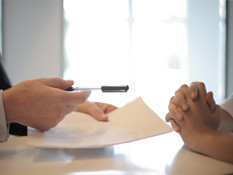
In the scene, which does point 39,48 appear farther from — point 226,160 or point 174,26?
point 226,160

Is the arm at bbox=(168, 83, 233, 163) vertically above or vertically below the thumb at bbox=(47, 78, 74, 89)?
below

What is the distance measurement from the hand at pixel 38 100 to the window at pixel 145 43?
174 centimetres

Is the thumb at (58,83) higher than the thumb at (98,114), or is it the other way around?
the thumb at (58,83)

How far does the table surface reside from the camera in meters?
0.28

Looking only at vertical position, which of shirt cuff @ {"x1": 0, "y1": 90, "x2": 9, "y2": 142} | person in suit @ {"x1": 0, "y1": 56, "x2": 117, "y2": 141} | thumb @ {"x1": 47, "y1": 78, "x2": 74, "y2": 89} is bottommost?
shirt cuff @ {"x1": 0, "y1": 90, "x2": 9, "y2": 142}

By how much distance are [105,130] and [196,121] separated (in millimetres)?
173

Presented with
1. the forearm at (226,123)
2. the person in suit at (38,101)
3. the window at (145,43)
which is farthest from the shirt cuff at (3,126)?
the window at (145,43)

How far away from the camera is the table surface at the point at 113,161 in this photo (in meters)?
0.28

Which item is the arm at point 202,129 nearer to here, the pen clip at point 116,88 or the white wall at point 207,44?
the pen clip at point 116,88

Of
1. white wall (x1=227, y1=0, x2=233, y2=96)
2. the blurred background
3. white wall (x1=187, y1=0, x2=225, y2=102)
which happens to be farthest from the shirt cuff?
white wall (x1=227, y1=0, x2=233, y2=96)

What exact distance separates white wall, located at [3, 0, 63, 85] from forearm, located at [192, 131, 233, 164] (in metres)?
2.10

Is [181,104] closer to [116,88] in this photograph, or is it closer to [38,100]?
[116,88]

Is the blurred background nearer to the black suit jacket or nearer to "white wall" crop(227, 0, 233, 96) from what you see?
"white wall" crop(227, 0, 233, 96)

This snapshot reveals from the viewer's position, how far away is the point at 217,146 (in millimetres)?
327
